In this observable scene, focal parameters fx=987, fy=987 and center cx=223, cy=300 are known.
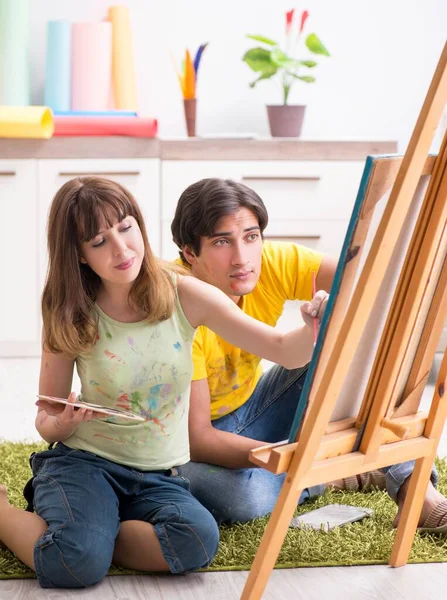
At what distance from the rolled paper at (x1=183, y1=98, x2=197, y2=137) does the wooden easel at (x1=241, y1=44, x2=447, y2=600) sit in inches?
→ 89.5

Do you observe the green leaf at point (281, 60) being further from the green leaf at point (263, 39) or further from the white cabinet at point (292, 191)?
the white cabinet at point (292, 191)

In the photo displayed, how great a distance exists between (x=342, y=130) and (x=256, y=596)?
2945 millimetres

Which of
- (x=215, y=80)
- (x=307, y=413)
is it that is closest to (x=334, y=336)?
(x=307, y=413)

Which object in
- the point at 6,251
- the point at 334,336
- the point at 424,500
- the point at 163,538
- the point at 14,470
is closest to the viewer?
the point at 334,336

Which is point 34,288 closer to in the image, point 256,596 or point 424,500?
point 424,500

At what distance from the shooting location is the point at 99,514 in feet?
5.46

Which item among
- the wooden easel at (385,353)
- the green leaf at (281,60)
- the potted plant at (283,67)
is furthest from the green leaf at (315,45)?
the wooden easel at (385,353)

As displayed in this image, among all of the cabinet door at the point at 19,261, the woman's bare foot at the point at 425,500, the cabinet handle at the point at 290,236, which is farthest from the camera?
the cabinet handle at the point at 290,236

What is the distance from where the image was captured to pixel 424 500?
1.86 meters

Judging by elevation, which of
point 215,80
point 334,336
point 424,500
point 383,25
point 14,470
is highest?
point 383,25

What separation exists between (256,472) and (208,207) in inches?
20.8

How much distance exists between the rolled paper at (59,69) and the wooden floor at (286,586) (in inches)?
95.7

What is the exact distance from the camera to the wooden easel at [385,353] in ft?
4.45

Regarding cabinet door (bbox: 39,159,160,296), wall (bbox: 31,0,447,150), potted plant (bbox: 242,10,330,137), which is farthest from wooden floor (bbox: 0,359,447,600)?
wall (bbox: 31,0,447,150)
